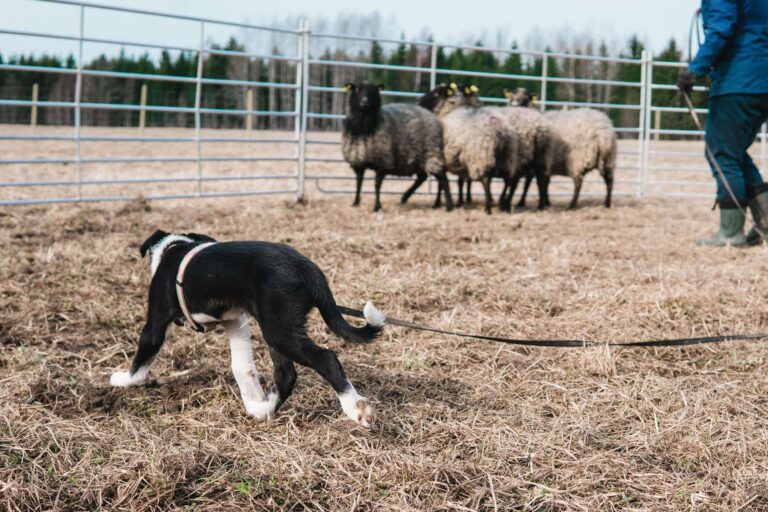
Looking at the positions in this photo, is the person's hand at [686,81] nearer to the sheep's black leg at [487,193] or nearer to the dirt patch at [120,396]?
the sheep's black leg at [487,193]

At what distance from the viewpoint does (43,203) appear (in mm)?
9172

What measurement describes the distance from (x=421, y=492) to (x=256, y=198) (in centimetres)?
862

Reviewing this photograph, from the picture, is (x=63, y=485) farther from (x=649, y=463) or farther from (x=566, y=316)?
(x=566, y=316)

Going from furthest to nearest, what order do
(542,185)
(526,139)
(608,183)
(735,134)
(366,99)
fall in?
(608,183) < (542,185) < (526,139) < (366,99) < (735,134)

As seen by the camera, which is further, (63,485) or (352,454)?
(352,454)

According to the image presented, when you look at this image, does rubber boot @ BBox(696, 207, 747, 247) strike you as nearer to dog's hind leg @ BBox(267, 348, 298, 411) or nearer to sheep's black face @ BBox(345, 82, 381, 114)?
sheep's black face @ BBox(345, 82, 381, 114)

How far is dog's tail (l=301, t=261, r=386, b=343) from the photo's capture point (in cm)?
296

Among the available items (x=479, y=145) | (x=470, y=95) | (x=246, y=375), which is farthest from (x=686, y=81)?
(x=246, y=375)

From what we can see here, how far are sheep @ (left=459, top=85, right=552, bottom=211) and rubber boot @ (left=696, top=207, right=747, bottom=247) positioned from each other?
11.3 feet

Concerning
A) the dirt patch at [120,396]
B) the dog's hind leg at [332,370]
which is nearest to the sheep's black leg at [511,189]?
the dirt patch at [120,396]

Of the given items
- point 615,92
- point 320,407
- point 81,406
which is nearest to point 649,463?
point 320,407

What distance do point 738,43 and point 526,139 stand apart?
12.6ft

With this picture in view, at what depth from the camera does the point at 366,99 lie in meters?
9.69

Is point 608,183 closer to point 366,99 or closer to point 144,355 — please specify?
point 366,99
